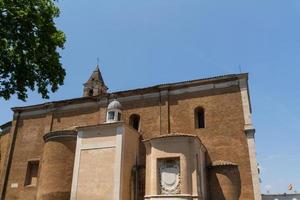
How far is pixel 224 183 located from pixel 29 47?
1256 centimetres

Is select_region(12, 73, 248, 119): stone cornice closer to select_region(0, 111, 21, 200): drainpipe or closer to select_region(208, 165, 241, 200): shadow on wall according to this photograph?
select_region(0, 111, 21, 200): drainpipe

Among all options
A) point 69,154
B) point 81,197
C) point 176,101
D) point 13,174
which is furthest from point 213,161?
point 13,174

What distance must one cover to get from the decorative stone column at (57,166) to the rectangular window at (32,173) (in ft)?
13.3

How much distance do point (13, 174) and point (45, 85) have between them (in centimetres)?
1574

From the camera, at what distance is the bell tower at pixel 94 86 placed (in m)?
32.7

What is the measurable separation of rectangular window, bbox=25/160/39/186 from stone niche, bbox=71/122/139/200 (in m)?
7.27

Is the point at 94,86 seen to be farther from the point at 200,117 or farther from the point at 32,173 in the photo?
the point at 200,117

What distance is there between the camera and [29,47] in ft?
37.8

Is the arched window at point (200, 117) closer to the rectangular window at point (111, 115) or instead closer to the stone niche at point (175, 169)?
the stone niche at point (175, 169)

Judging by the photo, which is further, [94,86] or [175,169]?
[94,86]

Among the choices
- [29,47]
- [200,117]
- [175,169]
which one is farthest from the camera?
[200,117]

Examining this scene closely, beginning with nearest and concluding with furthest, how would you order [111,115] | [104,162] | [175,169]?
[175,169], [104,162], [111,115]

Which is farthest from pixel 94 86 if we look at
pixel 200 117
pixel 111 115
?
pixel 200 117

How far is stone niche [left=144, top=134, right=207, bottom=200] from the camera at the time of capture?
53.4 feet
